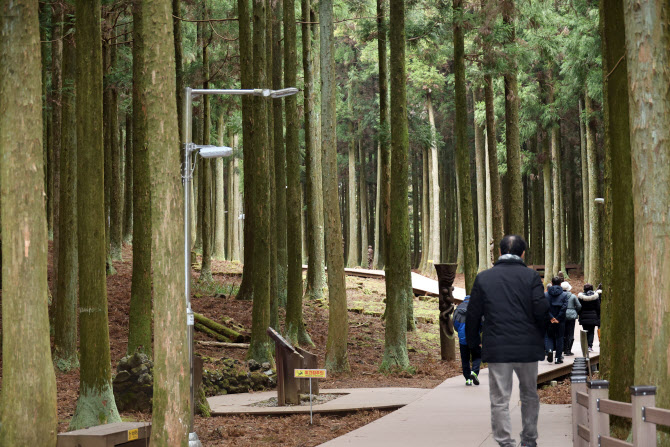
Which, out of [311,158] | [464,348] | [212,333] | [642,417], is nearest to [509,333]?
[642,417]

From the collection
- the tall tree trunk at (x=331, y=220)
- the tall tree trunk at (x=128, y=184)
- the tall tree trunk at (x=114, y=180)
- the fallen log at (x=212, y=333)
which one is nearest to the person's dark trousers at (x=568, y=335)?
the tall tree trunk at (x=331, y=220)

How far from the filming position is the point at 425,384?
52.9 ft

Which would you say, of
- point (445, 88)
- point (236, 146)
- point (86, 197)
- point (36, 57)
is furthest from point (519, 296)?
point (445, 88)

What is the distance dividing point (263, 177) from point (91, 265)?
700cm

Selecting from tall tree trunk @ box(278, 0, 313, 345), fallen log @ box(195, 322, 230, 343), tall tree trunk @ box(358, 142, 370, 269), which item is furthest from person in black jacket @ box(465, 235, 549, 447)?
tall tree trunk @ box(358, 142, 370, 269)

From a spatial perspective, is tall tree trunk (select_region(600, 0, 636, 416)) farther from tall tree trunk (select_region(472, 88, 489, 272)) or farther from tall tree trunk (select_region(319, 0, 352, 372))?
tall tree trunk (select_region(472, 88, 489, 272))

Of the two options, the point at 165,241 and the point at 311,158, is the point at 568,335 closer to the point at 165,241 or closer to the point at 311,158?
the point at 311,158

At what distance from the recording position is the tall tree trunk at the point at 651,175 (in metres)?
6.27

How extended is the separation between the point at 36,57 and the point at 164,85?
1.58 m

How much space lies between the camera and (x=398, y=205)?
1681cm

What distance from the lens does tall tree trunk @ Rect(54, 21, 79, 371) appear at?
48.1 feet

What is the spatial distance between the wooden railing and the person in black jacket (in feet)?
1.67

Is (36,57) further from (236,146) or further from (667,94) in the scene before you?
(236,146)

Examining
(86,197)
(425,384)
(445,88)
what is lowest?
(425,384)
